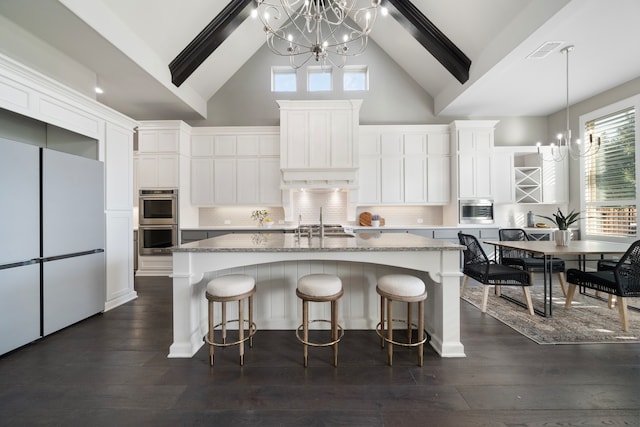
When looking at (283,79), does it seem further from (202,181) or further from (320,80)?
(202,181)

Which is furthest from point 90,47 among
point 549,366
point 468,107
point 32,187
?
point 468,107

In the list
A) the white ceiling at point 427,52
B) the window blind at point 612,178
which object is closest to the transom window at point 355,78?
the white ceiling at point 427,52

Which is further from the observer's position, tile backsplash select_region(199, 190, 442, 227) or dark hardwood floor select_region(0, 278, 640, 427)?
tile backsplash select_region(199, 190, 442, 227)

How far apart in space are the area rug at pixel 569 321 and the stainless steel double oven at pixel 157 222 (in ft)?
16.7

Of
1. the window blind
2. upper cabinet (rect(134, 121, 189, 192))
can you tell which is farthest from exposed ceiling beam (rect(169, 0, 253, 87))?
the window blind

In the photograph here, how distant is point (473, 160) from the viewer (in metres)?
5.12

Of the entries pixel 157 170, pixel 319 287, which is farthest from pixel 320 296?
pixel 157 170

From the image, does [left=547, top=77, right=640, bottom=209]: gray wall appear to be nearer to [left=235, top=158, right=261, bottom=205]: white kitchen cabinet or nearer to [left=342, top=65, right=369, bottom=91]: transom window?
[left=342, top=65, right=369, bottom=91]: transom window

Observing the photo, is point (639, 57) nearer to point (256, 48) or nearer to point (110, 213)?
point (256, 48)

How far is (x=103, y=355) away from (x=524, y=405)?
127 inches

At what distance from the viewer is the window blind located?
4129mm

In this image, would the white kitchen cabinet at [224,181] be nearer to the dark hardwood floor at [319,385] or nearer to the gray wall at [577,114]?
the dark hardwood floor at [319,385]

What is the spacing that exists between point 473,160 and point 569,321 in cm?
318

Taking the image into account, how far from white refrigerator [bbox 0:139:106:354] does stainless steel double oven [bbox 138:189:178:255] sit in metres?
1.73
